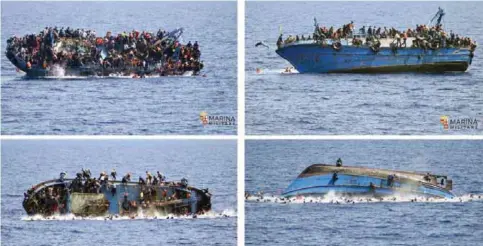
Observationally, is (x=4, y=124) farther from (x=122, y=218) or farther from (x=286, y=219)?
(x=286, y=219)

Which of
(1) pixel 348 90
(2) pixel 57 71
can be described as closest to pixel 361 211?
(1) pixel 348 90

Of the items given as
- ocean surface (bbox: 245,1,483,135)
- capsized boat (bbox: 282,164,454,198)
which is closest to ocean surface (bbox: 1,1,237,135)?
ocean surface (bbox: 245,1,483,135)

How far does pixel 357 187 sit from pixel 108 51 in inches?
61.9

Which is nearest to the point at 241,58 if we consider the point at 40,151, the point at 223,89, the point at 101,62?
the point at 223,89

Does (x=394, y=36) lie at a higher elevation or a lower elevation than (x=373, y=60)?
higher

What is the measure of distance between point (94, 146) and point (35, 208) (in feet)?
1.57

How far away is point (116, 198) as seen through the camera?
5035 millimetres

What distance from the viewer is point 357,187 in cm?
505

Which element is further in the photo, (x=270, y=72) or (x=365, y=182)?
(x=365, y=182)

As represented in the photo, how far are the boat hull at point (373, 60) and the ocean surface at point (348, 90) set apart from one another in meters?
0.10

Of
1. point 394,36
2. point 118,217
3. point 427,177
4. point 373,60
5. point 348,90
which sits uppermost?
point 394,36

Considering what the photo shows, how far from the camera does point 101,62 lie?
16.7 feet

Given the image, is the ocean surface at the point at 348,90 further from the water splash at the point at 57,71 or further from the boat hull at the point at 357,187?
the water splash at the point at 57,71

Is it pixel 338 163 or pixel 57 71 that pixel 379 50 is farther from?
pixel 57 71
